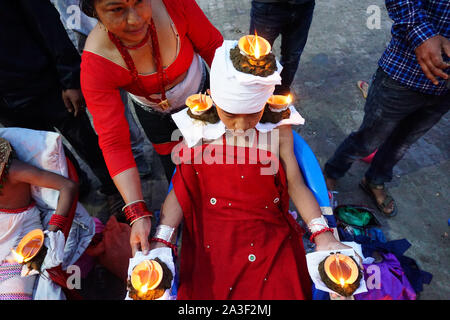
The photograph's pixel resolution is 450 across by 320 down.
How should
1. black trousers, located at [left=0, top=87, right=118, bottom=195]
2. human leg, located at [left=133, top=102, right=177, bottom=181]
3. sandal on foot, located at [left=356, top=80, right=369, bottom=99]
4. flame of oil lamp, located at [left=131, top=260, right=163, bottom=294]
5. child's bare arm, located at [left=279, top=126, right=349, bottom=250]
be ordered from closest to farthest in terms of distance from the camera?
1. flame of oil lamp, located at [left=131, top=260, right=163, bottom=294]
2. child's bare arm, located at [left=279, top=126, right=349, bottom=250]
3. human leg, located at [left=133, top=102, right=177, bottom=181]
4. black trousers, located at [left=0, top=87, right=118, bottom=195]
5. sandal on foot, located at [left=356, top=80, right=369, bottom=99]

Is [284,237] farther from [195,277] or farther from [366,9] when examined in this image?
[366,9]

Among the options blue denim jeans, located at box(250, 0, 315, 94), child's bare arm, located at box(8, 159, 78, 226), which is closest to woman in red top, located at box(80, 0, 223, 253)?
child's bare arm, located at box(8, 159, 78, 226)

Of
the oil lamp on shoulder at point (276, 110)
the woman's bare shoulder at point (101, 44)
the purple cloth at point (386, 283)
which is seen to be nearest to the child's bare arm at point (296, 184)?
the oil lamp on shoulder at point (276, 110)

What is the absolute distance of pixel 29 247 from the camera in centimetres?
178

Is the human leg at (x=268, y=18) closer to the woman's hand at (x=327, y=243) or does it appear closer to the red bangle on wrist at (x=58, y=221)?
the woman's hand at (x=327, y=243)

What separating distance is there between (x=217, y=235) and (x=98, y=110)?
110cm

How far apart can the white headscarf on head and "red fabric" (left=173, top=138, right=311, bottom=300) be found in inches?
19.8

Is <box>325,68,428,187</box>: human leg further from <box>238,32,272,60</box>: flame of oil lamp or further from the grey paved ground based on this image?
<box>238,32,272,60</box>: flame of oil lamp

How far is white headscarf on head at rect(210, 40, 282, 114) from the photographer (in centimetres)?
139

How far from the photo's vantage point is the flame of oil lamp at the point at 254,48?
138 centimetres

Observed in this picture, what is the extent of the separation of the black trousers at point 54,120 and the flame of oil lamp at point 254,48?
1.85m

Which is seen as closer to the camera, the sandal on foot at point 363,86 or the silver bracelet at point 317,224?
the silver bracelet at point 317,224

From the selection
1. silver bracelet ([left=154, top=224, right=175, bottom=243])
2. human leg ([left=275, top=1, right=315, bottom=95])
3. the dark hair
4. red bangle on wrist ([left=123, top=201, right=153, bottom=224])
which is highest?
the dark hair

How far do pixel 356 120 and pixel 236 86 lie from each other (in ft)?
9.58
